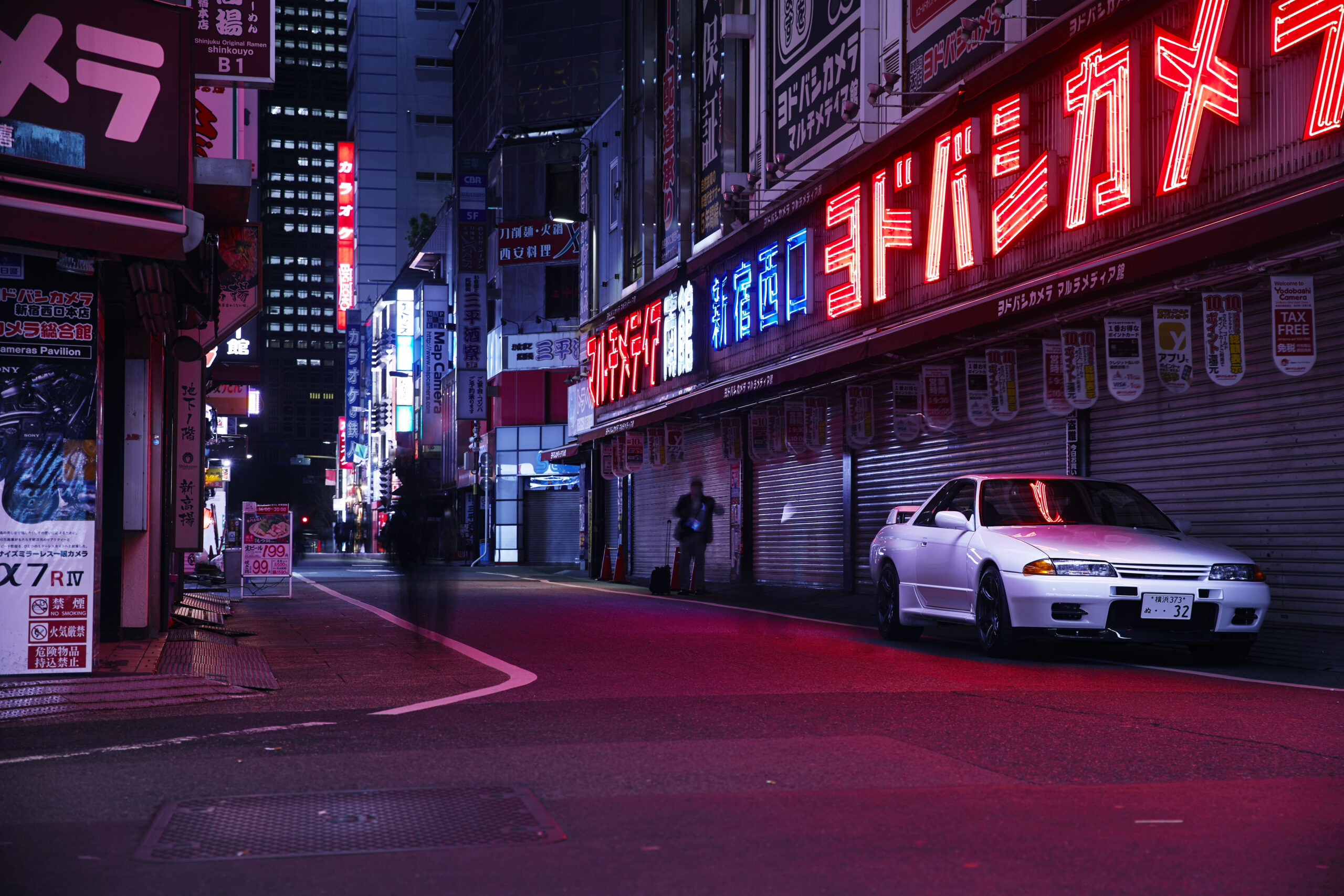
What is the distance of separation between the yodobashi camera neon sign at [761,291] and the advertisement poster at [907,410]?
4042mm

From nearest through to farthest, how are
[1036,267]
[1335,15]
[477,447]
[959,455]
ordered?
[1335,15], [1036,267], [959,455], [477,447]

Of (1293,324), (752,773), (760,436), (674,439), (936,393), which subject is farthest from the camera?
(674,439)

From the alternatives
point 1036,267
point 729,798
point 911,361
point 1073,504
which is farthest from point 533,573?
point 729,798

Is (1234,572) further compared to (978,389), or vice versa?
(978,389)

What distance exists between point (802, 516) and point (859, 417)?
3.93 m

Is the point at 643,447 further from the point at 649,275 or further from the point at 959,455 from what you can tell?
the point at 959,455

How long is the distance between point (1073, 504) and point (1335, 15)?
15.0 ft

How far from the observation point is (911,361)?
18.8m

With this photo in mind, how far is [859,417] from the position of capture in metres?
20.4

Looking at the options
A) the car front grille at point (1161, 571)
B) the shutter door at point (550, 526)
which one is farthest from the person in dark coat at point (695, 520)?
the shutter door at point (550, 526)

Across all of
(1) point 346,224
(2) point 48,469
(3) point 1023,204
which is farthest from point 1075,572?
(1) point 346,224

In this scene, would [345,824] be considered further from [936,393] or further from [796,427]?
[796,427]

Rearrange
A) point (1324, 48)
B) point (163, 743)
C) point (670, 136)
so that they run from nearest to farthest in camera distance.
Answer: point (163, 743), point (1324, 48), point (670, 136)

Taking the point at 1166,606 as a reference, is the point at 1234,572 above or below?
above
